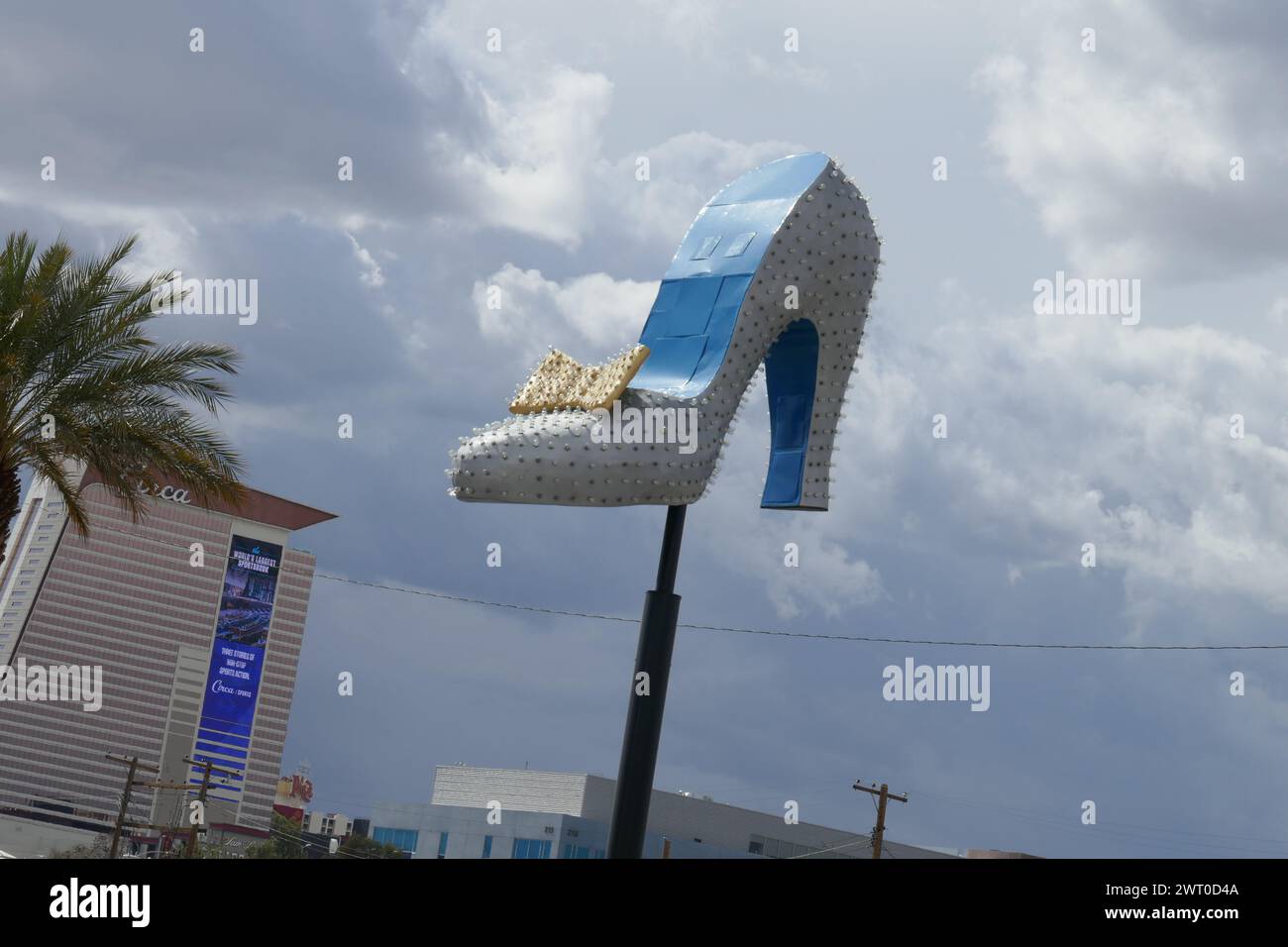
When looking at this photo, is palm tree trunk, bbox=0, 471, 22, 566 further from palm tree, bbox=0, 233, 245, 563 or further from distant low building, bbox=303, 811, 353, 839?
distant low building, bbox=303, 811, 353, 839

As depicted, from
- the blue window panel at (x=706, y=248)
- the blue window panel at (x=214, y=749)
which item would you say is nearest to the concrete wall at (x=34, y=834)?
the blue window panel at (x=214, y=749)

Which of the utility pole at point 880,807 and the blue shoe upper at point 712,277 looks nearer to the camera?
the blue shoe upper at point 712,277

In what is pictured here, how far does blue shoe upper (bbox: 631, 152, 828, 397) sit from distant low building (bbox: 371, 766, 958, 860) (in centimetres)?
5867

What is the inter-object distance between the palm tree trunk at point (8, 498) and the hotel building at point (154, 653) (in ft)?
424

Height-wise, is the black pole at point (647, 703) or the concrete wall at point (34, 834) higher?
the black pole at point (647, 703)

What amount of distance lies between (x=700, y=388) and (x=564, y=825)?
61.7m

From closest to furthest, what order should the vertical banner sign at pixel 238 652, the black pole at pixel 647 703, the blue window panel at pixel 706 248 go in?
the black pole at pixel 647 703 → the blue window panel at pixel 706 248 → the vertical banner sign at pixel 238 652

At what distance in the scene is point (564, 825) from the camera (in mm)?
70562

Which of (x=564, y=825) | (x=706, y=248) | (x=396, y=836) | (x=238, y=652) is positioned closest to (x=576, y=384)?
(x=706, y=248)

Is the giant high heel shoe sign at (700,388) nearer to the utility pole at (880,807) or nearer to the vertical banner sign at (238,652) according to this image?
the utility pole at (880,807)

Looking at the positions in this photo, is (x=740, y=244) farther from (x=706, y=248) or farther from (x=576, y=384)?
(x=576, y=384)

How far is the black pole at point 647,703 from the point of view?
11266 millimetres

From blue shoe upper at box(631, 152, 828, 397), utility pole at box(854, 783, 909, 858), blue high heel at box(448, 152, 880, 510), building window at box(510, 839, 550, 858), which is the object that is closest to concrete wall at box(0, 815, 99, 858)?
building window at box(510, 839, 550, 858)
